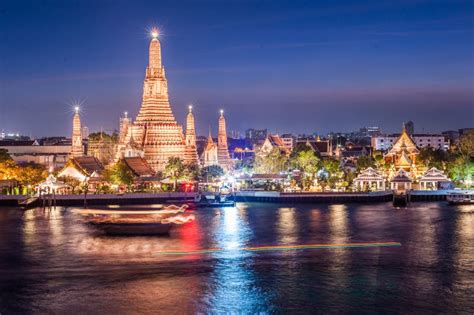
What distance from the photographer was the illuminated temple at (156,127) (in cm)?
5153

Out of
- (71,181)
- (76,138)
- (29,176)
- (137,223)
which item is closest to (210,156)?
(76,138)

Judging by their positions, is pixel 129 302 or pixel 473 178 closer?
pixel 129 302

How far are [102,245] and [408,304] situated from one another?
13.1 meters

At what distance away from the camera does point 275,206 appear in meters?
41.1

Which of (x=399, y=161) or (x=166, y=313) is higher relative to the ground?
(x=399, y=161)

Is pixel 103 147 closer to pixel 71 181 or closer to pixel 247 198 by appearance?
pixel 71 181

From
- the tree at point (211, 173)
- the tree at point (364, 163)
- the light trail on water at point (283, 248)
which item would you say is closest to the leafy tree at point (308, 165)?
the tree at point (364, 163)

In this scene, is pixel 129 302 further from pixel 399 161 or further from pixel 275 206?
pixel 399 161

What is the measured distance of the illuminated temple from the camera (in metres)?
51.5

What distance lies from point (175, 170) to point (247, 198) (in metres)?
5.63

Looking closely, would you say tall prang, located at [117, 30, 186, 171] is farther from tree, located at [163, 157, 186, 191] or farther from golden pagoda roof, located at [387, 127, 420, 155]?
golden pagoda roof, located at [387, 127, 420, 155]

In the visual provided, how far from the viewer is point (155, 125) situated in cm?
5225

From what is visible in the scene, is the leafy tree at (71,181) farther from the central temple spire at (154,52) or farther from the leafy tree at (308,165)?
the leafy tree at (308,165)

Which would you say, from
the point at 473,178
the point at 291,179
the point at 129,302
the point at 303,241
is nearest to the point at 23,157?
the point at 291,179
